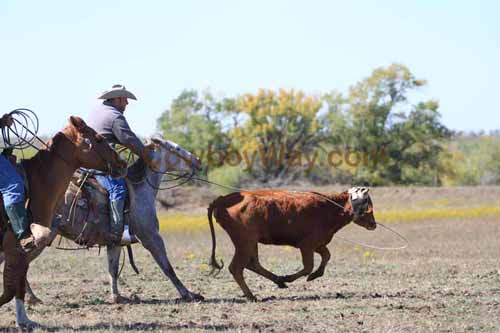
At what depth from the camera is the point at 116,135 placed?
13.1m

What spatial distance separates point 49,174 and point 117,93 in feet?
9.55

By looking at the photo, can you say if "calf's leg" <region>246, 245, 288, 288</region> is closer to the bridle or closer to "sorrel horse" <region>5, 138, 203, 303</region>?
"sorrel horse" <region>5, 138, 203, 303</region>

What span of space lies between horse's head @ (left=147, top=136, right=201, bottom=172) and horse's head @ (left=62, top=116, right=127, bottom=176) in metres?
2.82

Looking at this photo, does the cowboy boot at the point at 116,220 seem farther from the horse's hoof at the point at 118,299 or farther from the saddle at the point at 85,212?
the horse's hoof at the point at 118,299

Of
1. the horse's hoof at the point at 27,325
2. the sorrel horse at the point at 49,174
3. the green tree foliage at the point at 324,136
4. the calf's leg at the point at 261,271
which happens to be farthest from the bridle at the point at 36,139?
the green tree foliage at the point at 324,136

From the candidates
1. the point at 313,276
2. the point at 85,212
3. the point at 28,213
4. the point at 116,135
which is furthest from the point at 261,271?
the point at 28,213

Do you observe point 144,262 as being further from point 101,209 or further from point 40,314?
point 40,314

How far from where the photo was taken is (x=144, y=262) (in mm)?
20828

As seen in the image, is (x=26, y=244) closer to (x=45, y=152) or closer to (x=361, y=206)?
(x=45, y=152)

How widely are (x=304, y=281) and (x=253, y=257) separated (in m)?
2.26

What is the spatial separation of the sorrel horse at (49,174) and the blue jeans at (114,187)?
7.40 ft

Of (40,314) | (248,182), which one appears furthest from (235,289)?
(248,182)

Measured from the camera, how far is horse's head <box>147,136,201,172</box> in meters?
14.4

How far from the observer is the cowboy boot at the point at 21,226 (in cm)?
1032
